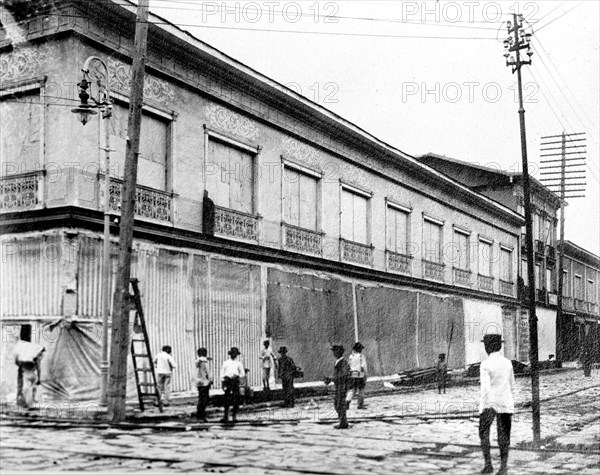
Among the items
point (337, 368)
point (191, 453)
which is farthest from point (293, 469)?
point (337, 368)

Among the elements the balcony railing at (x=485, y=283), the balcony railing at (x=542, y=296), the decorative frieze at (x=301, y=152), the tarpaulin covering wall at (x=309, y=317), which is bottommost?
the tarpaulin covering wall at (x=309, y=317)

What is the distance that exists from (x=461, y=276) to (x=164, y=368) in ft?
68.2

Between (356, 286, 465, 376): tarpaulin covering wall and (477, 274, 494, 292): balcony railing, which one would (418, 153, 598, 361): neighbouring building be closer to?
(477, 274, 494, 292): balcony railing

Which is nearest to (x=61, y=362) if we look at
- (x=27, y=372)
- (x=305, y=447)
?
(x=27, y=372)

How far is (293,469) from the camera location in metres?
8.57

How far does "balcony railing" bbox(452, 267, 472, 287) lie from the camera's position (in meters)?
32.7

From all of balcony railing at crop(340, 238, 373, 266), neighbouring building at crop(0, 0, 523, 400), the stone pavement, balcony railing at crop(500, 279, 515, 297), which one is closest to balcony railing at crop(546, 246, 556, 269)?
balcony railing at crop(500, 279, 515, 297)

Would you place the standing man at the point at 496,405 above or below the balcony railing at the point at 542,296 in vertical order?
below

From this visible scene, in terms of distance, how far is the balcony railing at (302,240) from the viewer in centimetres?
2117

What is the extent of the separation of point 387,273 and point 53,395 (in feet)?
49.6

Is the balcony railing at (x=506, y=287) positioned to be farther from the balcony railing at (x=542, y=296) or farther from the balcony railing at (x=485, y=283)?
the balcony railing at (x=542, y=296)

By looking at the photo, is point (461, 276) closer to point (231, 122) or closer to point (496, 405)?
point (231, 122)

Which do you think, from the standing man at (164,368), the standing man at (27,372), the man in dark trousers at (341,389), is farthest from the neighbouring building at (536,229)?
the standing man at (27,372)

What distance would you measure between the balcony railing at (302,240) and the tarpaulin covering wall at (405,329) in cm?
285
